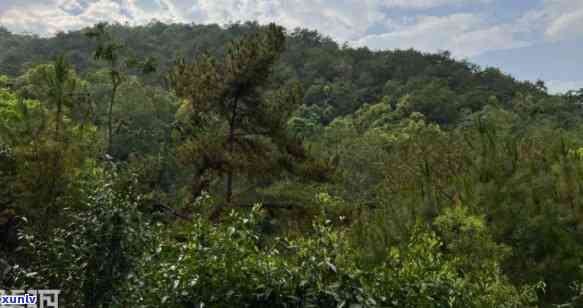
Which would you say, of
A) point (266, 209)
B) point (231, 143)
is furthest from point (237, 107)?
point (266, 209)

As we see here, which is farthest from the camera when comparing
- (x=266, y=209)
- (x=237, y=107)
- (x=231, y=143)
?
(x=237, y=107)

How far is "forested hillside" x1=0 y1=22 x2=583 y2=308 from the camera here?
344 centimetres

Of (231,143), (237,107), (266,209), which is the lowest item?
(266,209)

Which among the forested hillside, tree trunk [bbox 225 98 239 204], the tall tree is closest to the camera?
the forested hillside

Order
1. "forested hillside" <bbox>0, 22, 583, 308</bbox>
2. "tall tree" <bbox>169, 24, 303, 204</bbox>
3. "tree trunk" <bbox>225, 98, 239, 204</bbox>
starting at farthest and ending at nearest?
"tree trunk" <bbox>225, 98, 239, 204</bbox> → "tall tree" <bbox>169, 24, 303, 204</bbox> → "forested hillside" <bbox>0, 22, 583, 308</bbox>

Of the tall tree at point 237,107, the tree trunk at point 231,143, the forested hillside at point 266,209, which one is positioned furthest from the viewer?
the tree trunk at point 231,143

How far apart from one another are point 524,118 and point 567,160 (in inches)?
1300

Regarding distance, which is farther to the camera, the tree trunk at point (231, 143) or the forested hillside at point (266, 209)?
the tree trunk at point (231, 143)

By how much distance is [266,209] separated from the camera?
42.5ft

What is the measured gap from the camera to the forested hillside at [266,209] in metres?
3.44

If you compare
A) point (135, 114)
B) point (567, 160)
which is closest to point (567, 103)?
point (135, 114)

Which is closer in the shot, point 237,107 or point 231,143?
point 231,143

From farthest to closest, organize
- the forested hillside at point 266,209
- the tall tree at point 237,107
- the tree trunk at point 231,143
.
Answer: the tree trunk at point 231,143, the tall tree at point 237,107, the forested hillside at point 266,209

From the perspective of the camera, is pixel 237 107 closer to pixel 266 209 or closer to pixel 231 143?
pixel 231 143
